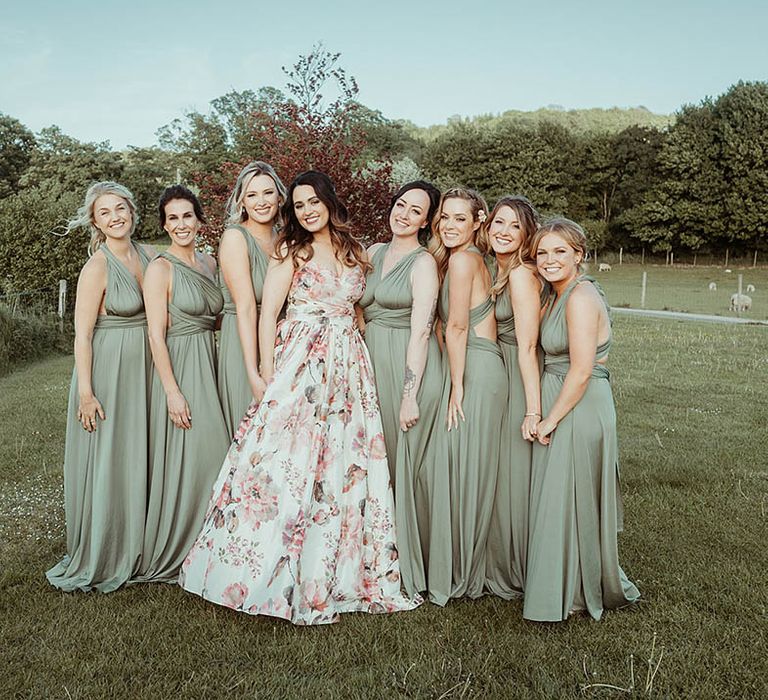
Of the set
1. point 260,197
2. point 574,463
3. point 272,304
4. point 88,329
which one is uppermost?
point 260,197

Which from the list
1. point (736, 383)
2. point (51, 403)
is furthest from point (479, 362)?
point (736, 383)

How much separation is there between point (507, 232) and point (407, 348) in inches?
37.5

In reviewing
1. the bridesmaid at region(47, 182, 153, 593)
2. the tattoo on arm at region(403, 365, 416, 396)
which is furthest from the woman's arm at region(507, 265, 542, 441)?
the bridesmaid at region(47, 182, 153, 593)

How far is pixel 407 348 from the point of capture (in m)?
4.66

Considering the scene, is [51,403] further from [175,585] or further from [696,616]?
[696,616]

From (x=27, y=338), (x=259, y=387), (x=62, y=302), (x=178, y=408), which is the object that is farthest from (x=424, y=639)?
Answer: (x=62, y=302)

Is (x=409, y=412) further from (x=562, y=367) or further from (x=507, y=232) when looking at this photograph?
(x=507, y=232)

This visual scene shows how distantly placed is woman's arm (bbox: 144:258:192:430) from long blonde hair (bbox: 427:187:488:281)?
1.76 metres

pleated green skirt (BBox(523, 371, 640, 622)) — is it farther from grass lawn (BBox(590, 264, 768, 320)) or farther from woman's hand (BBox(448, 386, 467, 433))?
grass lawn (BBox(590, 264, 768, 320))

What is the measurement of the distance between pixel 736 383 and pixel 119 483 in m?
10.5

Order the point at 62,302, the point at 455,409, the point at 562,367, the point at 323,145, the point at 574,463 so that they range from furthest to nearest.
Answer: the point at 62,302
the point at 323,145
the point at 455,409
the point at 562,367
the point at 574,463

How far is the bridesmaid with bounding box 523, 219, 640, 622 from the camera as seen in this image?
4.21 meters

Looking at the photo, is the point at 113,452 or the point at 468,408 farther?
the point at 113,452

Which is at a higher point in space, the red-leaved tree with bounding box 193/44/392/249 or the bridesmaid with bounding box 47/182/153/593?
the red-leaved tree with bounding box 193/44/392/249
